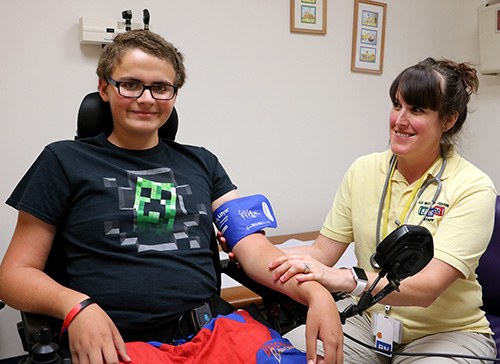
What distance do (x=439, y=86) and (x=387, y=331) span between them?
74 cm

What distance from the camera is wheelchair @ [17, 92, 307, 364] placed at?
2.96 ft

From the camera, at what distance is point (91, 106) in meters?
1.41

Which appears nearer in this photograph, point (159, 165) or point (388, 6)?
point (159, 165)

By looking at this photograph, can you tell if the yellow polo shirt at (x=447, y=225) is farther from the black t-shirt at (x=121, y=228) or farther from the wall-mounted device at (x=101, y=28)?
the wall-mounted device at (x=101, y=28)

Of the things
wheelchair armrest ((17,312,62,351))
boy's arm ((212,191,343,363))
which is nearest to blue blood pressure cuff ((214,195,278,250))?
boy's arm ((212,191,343,363))

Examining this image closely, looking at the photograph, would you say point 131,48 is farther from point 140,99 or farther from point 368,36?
point 368,36

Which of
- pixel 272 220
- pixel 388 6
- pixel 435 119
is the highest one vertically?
pixel 388 6

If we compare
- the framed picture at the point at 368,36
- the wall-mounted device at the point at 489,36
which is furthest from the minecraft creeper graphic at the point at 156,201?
the wall-mounted device at the point at 489,36

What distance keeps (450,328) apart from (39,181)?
122cm

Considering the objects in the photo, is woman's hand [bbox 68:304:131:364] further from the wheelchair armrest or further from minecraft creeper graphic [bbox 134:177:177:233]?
minecraft creeper graphic [bbox 134:177:177:233]

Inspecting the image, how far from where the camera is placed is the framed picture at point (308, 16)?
2.69 metres

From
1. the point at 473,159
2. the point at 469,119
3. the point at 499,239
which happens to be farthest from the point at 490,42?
the point at 499,239

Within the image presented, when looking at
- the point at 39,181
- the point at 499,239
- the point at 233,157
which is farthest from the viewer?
the point at 233,157

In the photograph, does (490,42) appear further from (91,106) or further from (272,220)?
(91,106)
